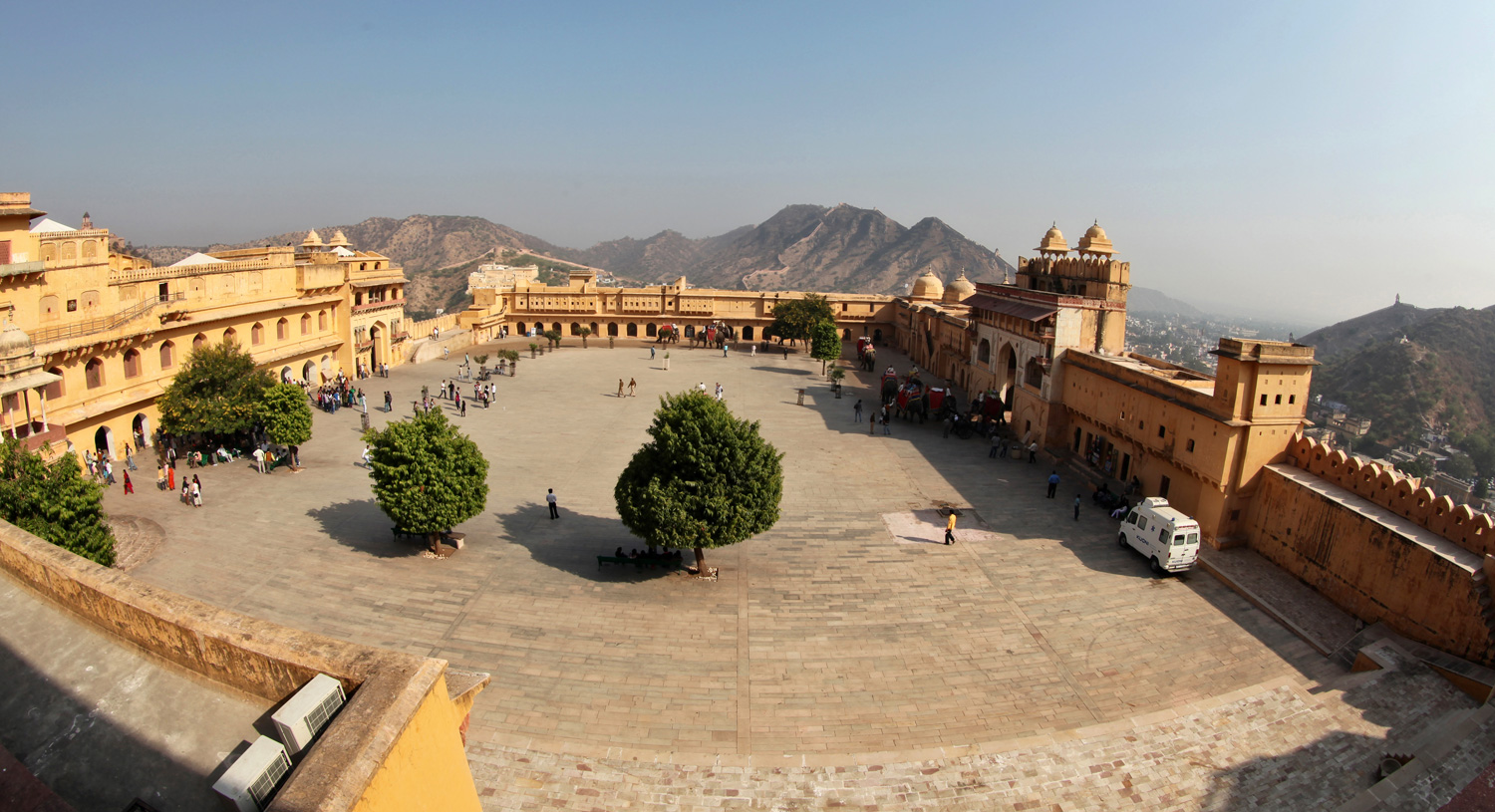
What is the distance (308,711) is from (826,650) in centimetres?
996

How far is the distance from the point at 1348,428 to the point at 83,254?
76.7 m

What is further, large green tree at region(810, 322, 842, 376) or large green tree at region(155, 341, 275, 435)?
large green tree at region(810, 322, 842, 376)

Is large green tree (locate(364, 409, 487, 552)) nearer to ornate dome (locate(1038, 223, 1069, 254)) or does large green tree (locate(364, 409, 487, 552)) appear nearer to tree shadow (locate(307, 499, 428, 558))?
tree shadow (locate(307, 499, 428, 558))

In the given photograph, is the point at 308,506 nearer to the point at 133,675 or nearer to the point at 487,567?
the point at 487,567

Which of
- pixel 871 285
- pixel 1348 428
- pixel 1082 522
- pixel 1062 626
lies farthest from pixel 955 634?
pixel 871 285

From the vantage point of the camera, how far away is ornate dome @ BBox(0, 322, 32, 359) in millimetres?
18031

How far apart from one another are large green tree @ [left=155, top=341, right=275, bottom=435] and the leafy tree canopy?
0.51 m

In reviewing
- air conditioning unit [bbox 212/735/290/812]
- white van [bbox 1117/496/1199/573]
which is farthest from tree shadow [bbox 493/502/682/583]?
air conditioning unit [bbox 212/735/290/812]

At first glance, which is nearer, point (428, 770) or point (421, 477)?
point (428, 770)

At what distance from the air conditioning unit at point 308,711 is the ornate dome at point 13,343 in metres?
19.6

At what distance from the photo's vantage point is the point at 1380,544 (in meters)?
14.3

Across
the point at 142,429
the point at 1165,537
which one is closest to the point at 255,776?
the point at 1165,537

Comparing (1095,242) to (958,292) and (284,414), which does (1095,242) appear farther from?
(284,414)

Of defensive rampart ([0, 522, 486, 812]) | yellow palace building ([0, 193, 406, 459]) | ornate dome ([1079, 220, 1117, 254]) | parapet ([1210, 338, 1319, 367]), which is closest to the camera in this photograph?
defensive rampart ([0, 522, 486, 812])
